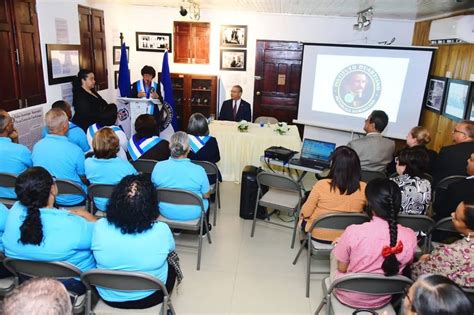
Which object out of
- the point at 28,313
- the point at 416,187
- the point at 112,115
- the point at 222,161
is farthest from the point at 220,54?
the point at 28,313

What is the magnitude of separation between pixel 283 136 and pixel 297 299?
257cm

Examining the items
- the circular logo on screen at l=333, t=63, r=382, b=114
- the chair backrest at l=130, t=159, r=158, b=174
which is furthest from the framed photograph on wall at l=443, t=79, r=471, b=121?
the chair backrest at l=130, t=159, r=158, b=174

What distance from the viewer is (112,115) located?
4.01 m

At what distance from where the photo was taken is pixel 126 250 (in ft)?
6.17

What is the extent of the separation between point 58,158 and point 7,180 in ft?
1.35

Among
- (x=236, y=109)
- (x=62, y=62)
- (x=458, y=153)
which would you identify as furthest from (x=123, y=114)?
Answer: (x=458, y=153)

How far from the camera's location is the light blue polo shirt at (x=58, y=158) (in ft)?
10.0

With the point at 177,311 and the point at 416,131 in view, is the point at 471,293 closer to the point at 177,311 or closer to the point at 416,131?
the point at 177,311

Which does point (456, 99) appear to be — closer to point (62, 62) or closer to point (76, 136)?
point (76, 136)

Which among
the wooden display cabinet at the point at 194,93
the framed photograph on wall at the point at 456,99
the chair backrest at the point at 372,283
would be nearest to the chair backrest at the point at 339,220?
the chair backrest at the point at 372,283

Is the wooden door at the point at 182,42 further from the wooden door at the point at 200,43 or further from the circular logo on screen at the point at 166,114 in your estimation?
the circular logo on screen at the point at 166,114

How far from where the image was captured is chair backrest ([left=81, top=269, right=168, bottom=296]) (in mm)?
1729

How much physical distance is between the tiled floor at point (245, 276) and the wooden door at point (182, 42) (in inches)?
183

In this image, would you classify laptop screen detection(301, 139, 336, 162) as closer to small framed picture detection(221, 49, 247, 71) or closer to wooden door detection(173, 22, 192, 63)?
small framed picture detection(221, 49, 247, 71)
